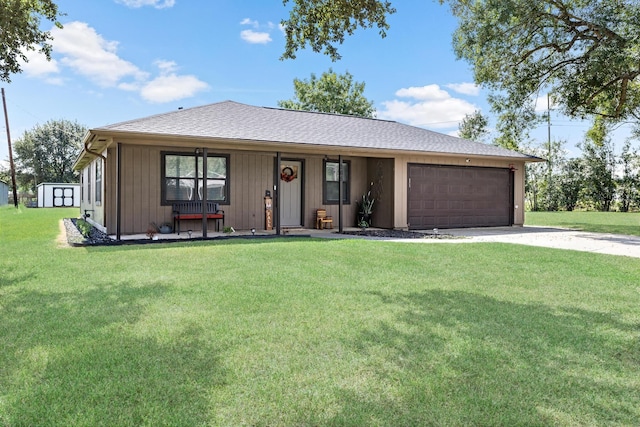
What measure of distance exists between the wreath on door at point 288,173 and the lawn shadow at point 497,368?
851 centimetres

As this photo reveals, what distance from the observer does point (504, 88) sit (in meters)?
14.1

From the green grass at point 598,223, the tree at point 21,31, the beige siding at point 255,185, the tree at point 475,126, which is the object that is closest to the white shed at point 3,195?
the beige siding at point 255,185

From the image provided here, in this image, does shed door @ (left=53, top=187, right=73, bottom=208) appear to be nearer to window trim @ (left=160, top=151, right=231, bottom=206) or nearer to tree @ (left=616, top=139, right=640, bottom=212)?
window trim @ (left=160, top=151, right=231, bottom=206)

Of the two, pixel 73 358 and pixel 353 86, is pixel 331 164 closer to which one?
pixel 73 358

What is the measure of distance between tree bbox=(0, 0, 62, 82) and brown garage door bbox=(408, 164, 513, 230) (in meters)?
9.11

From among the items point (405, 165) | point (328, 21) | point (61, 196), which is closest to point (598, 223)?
point (405, 165)

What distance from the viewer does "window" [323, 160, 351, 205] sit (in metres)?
12.5

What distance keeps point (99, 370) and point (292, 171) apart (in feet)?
32.4

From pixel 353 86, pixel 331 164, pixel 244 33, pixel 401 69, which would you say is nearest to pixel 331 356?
pixel 331 164

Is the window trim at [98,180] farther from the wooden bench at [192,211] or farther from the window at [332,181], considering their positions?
the window at [332,181]

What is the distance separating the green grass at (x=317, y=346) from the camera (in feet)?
6.84

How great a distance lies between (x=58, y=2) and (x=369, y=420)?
8957 millimetres

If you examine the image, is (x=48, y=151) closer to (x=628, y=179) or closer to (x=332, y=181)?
(x=332, y=181)

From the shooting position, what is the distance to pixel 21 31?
6879 millimetres
